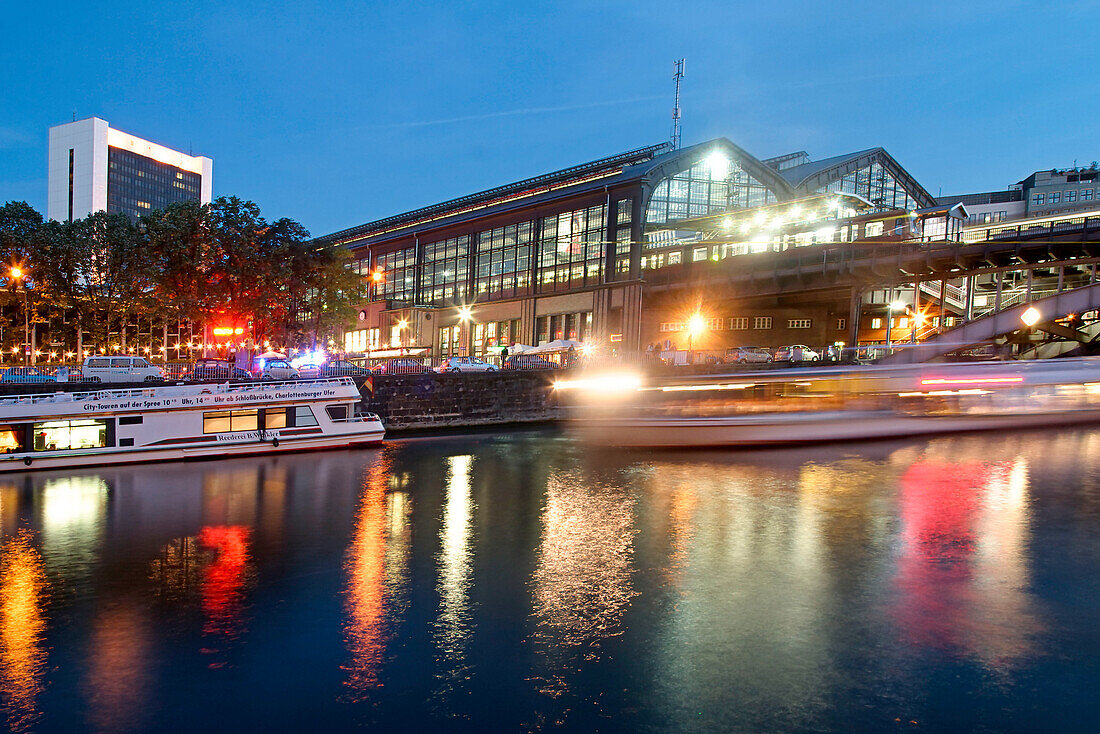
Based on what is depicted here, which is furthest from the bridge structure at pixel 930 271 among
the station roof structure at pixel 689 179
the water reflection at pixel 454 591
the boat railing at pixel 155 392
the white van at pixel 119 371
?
the white van at pixel 119 371

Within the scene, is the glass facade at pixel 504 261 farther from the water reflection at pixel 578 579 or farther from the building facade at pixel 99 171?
the building facade at pixel 99 171

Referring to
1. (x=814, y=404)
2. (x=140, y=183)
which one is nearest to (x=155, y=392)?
(x=814, y=404)

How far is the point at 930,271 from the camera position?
172 feet

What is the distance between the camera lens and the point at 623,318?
66938 mm

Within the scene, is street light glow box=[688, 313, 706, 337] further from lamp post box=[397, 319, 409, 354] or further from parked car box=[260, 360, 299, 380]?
parked car box=[260, 360, 299, 380]

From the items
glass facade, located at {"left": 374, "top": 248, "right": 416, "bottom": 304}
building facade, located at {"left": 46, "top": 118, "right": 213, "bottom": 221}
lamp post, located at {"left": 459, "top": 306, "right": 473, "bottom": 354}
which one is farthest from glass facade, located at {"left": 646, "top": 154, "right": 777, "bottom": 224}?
building facade, located at {"left": 46, "top": 118, "right": 213, "bottom": 221}

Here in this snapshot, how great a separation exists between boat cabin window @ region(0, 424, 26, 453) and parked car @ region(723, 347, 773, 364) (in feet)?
128

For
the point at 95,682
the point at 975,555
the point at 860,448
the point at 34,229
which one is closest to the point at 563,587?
the point at 95,682

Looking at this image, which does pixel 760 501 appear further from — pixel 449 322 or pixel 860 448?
pixel 449 322

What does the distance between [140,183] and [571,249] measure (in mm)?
151314

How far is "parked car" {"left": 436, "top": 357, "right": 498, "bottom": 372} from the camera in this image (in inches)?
1811

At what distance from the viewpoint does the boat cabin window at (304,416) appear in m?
31.3

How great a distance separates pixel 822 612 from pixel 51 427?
28.6 m

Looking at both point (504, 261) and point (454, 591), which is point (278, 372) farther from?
point (504, 261)
